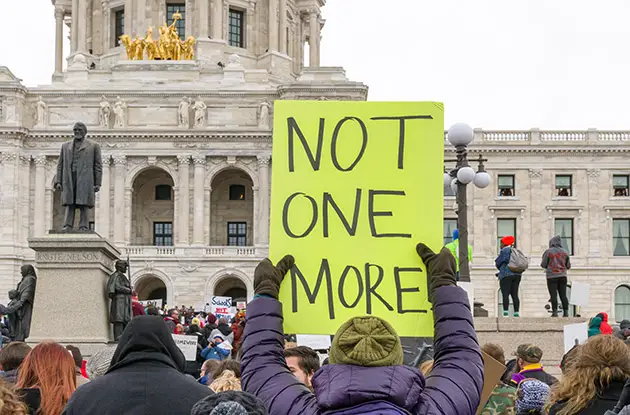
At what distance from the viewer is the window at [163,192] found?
6438 cm

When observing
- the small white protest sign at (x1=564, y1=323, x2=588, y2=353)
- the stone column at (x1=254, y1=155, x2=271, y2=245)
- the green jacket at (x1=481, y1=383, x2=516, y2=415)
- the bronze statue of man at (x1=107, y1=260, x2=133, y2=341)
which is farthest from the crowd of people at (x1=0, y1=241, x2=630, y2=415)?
the stone column at (x1=254, y1=155, x2=271, y2=245)

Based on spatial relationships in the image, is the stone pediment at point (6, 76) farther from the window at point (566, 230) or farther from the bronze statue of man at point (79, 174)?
the bronze statue of man at point (79, 174)

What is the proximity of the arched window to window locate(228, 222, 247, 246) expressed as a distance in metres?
20.7

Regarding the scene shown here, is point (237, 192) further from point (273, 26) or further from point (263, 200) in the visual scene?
point (273, 26)

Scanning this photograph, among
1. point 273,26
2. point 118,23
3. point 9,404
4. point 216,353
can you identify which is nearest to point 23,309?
point 216,353

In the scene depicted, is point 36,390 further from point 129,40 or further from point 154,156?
point 129,40

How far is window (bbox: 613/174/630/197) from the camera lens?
63219 millimetres

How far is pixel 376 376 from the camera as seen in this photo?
4742 millimetres

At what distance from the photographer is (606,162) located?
63094 millimetres

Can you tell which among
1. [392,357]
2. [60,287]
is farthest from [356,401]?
[60,287]

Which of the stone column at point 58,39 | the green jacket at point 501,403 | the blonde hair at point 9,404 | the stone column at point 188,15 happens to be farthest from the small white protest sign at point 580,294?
the stone column at point 58,39

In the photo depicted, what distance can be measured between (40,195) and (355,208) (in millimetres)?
56409

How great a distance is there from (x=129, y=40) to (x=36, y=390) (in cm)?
6249

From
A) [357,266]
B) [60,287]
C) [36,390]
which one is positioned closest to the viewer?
[357,266]
